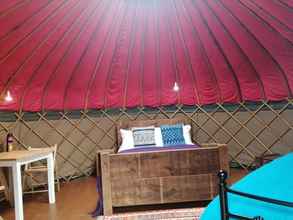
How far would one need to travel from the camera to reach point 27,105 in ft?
15.0

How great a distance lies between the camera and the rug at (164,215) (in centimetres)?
296

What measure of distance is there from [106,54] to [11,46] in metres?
1.22

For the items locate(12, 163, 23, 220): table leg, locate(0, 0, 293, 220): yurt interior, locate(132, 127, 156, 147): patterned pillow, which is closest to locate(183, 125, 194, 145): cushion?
locate(0, 0, 293, 220): yurt interior

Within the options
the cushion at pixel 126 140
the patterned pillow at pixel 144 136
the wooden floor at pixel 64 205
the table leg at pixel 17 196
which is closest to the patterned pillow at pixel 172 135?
the patterned pillow at pixel 144 136

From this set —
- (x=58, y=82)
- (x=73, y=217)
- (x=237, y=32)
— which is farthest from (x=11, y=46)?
(x=237, y=32)

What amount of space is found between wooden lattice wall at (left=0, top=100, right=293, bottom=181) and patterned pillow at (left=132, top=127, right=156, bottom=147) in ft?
2.05

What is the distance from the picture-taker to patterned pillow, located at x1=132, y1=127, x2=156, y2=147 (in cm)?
460

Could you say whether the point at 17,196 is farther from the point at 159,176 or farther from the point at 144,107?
the point at 144,107

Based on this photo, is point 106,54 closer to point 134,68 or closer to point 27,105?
point 134,68

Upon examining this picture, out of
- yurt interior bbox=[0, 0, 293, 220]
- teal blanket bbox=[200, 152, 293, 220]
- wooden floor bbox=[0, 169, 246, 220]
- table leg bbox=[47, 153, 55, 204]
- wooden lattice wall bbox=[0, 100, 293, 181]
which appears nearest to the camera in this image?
teal blanket bbox=[200, 152, 293, 220]

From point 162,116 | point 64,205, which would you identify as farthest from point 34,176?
point 162,116

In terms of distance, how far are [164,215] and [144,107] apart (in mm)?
2528

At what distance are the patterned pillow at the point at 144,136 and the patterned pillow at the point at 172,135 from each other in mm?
170

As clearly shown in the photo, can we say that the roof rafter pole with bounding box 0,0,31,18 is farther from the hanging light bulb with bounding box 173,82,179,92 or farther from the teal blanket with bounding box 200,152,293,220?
the hanging light bulb with bounding box 173,82,179,92
